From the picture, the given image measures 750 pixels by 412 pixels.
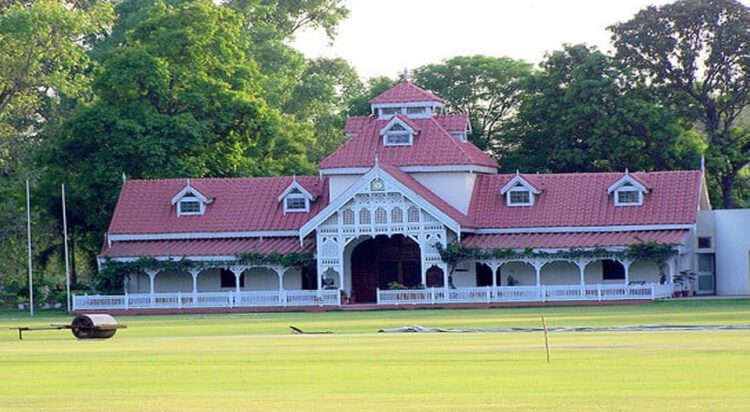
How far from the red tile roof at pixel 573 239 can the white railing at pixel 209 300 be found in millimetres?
5929

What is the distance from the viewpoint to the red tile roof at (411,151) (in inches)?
2901

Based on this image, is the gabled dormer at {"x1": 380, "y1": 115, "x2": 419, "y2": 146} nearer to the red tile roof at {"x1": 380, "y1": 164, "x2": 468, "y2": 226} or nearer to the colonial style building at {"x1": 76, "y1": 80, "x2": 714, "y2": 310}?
the colonial style building at {"x1": 76, "y1": 80, "x2": 714, "y2": 310}

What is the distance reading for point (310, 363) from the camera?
31.6 meters

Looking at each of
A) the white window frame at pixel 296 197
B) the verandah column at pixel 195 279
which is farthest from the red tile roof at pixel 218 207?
the verandah column at pixel 195 279

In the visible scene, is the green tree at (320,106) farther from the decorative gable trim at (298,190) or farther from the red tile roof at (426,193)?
the red tile roof at (426,193)

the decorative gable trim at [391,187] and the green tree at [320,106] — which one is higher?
the green tree at [320,106]

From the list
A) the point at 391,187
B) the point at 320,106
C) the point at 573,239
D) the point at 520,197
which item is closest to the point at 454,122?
the point at 520,197

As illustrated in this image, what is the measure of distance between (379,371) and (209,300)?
42.1m

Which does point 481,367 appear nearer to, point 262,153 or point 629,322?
point 629,322

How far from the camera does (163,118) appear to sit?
77938 mm

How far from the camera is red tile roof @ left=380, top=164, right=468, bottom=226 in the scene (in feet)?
233

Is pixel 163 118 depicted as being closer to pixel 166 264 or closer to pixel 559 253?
pixel 166 264

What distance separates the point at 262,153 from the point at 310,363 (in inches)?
2127

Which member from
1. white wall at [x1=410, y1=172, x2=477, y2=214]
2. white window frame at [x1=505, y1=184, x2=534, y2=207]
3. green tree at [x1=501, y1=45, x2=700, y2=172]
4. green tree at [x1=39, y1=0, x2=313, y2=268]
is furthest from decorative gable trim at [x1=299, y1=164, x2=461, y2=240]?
green tree at [x1=501, y1=45, x2=700, y2=172]
